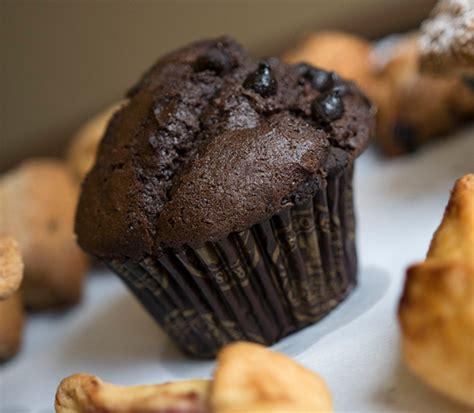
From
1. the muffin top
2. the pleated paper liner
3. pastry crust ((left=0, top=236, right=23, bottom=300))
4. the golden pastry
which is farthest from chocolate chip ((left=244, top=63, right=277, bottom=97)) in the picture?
the golden pastry

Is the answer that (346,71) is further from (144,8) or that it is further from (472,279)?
(144,8)

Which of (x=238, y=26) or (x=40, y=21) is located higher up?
(x=40, y=21)

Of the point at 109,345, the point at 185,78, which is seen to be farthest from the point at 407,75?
the point at 109,345

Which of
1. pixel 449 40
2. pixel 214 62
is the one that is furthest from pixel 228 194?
pixel 449 40

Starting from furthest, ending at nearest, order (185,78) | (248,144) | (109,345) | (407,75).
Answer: (407,75)
(109,345)
(185,78)
(248,144)

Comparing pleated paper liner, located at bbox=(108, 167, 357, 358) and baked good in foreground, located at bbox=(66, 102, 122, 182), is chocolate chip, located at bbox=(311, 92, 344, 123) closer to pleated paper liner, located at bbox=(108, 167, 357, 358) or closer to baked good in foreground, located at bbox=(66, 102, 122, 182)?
pleated paper liner, located at bbox=(108, 167, 357, 358)

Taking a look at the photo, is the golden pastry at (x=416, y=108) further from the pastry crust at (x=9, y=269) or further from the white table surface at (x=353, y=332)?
the pastry crust at (x=9, y=269)

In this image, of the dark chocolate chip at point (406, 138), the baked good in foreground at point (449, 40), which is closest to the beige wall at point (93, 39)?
the dark chocolate chip at point (406, 138)
